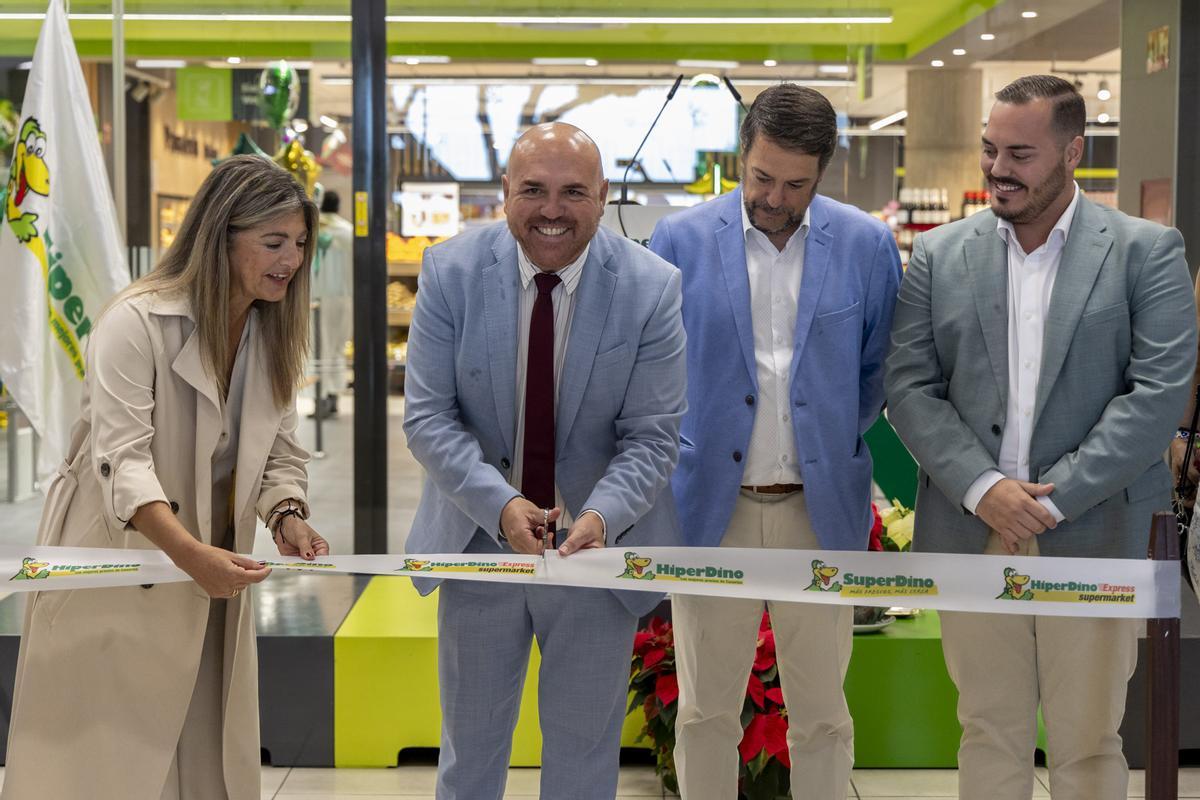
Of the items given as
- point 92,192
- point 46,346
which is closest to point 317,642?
point 46,346

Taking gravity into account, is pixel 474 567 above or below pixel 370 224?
below

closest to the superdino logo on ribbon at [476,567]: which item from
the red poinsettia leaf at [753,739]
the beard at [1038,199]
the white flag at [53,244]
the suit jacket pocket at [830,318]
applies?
the suit jacket pocket at [830,318]

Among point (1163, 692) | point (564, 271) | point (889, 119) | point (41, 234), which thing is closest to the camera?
point (1163, 692)

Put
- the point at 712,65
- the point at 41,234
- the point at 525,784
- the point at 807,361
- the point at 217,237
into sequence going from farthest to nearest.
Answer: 1. the point at 712,65
2. the point at 41,234
3. the point at 525,784
4. the point at 807,361
5. the point at 217,237

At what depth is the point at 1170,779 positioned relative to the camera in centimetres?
250

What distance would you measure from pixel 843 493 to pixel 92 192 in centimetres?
285

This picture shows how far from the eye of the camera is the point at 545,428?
2.58 meters

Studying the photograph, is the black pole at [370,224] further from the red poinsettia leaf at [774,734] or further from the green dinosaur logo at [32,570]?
the green dinosaur logo at [32,570]

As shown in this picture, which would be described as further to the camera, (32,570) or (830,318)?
(830,318)

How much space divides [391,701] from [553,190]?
6.85ft

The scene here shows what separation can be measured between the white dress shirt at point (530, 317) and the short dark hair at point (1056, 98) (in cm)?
94

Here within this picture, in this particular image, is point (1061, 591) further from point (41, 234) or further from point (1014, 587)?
point (41, 234)

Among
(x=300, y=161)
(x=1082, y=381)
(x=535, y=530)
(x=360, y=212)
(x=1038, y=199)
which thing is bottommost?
(x=535, y=530)

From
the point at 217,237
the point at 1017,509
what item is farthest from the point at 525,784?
the point at 217,237
